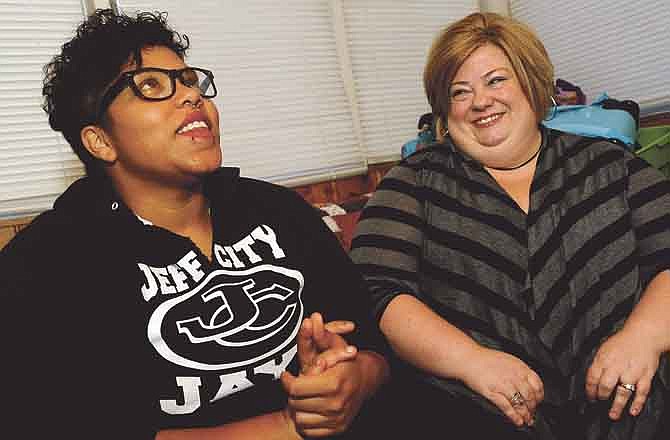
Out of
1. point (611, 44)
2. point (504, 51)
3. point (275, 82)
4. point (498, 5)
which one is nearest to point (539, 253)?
point (504, 51)

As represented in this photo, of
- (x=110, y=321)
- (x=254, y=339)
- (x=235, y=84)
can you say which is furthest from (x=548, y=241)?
(x=235, y=84)

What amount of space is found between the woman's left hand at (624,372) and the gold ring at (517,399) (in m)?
0.15

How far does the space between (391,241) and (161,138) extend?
555mm

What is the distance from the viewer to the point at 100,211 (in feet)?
3.57

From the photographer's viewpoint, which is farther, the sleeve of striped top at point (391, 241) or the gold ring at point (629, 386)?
the sleeve of striped top at point (391, 241)

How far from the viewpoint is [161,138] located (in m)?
1.11

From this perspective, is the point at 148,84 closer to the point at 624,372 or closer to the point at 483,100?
the point at 483,100

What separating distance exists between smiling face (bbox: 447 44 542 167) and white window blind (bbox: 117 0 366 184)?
1.40m

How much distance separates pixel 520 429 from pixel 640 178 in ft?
2.09

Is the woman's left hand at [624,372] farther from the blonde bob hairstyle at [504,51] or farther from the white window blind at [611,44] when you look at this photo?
the white window blind at [611,44]

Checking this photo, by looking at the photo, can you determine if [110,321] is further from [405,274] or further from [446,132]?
[446,132]

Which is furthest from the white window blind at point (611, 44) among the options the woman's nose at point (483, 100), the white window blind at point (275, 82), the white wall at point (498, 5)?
the woman's nose at point (483, 100)

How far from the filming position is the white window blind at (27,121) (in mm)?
2102

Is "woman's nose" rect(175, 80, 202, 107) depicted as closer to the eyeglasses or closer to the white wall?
the eyeglasses
